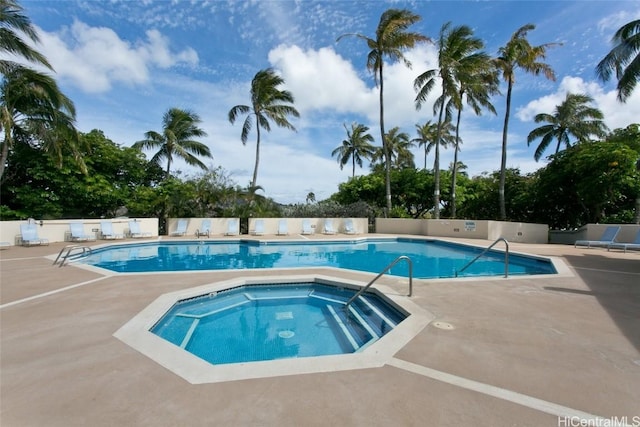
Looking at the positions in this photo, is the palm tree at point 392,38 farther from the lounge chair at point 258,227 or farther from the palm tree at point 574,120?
the palm tree at point 574,120

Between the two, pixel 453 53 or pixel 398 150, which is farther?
pixel 398 150

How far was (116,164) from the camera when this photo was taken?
61.1 feet

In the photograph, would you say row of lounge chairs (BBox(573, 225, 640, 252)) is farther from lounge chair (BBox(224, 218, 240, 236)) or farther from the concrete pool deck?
lounge chair (BBox(224, 218, 240, 236))

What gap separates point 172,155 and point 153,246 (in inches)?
352

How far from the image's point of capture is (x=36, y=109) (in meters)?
12.8

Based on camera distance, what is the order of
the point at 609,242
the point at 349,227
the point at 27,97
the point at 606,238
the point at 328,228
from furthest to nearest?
the point at 349,227 → the point at 328,228 → the point at 606,238 → the point at 27,97 → the point at 609,242

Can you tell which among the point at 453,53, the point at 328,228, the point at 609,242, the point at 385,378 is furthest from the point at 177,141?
the point at 609,242

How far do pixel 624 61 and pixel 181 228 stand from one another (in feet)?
70.4

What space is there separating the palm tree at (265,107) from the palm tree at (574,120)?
1929 cm

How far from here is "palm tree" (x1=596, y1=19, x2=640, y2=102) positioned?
36.3ft

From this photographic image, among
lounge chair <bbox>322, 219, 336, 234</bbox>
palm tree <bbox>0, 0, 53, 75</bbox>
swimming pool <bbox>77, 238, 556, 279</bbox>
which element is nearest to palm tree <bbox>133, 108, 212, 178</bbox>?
swimming pool <bbox>77, 238, 556, 279</bbox>

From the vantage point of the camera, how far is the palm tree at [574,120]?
72.1 feet

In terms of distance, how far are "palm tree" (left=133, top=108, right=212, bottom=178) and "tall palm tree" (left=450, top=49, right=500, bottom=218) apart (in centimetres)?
1689

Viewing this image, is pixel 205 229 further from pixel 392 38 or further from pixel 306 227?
pixel 392 38
